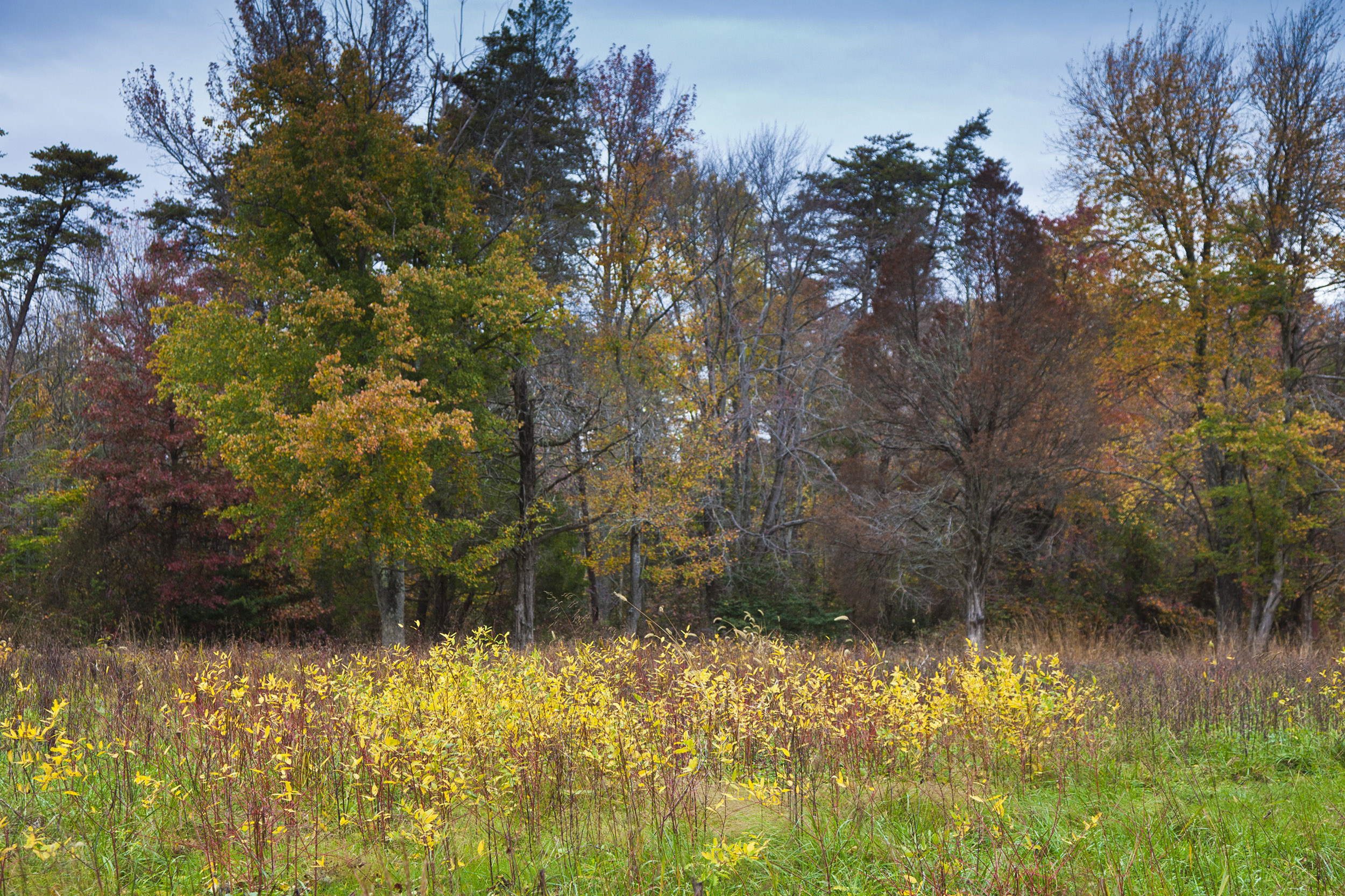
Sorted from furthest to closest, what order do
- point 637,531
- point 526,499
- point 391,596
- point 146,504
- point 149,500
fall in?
point 637,531 → point 526,499 → point 146,504 → point 149,500 → point 391,596

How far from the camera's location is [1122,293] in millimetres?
16328

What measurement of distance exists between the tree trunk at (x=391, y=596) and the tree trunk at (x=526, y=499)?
87.1 inches

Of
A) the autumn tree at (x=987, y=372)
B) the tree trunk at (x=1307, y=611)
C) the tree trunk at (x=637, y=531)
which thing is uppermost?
the autumn tree at (x=987, y=372)

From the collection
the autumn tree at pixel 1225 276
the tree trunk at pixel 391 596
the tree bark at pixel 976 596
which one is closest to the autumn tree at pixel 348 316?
the tree trunk at pixel 391 596

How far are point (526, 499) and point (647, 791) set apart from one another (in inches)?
458

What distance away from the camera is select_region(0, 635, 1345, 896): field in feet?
9.95

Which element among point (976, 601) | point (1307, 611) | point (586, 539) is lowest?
point (1307, 611)

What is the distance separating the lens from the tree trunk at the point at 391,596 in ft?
43.3

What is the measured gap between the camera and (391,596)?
13.5 m

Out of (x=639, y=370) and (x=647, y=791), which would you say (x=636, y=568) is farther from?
(x=647, y=791)

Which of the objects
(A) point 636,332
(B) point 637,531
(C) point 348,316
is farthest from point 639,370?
(C) point 348,316

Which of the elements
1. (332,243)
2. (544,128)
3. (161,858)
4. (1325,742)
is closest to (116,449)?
(332,243)

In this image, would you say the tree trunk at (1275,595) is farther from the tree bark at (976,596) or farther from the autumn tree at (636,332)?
the autumn tree at (636,332)

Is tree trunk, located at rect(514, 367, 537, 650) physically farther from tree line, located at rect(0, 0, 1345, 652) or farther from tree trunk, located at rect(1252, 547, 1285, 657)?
tree trunk, located at rect(1252, 547, 1285, 657)
